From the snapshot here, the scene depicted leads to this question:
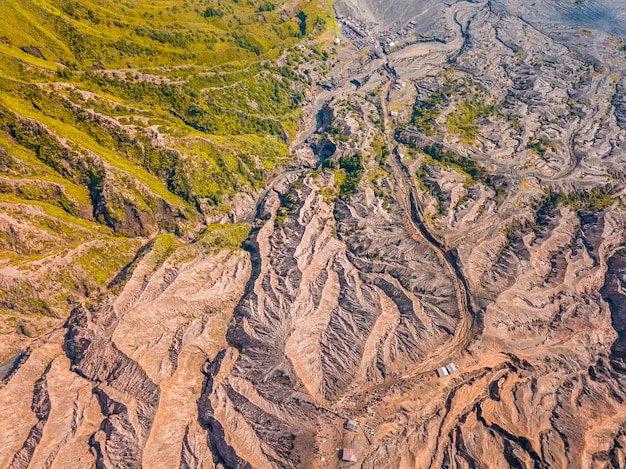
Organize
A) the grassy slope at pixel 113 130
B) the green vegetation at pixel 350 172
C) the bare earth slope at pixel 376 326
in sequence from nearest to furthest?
the bare earth slope at pixel 376 326 → the grassy slope at pixel 113 130 → the green vegetation at pixel 350 172

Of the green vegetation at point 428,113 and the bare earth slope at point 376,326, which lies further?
the green vegetation at point 428,113

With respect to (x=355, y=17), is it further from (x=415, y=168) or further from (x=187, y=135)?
(x=187, y=135)

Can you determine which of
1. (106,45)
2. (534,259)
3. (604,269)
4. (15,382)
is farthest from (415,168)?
(15,382)

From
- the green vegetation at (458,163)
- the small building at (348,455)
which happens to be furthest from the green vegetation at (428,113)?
the small building at (348,455)

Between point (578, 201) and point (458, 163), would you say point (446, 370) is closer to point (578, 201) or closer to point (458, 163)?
point (458, 163)

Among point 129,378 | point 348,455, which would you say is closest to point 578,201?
point 348,455

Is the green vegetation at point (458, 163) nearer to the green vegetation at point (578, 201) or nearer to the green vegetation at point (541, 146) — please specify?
the green vegetation at point (578, 201)

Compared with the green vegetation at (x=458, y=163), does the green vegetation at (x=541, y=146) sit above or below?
above
